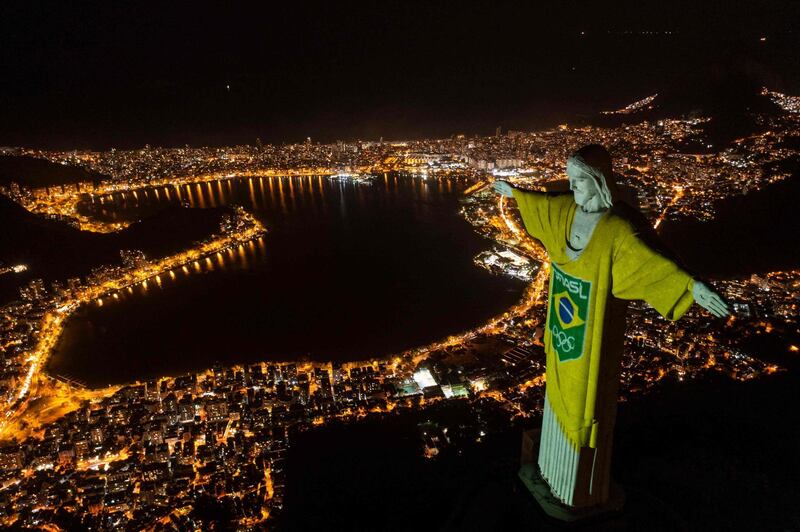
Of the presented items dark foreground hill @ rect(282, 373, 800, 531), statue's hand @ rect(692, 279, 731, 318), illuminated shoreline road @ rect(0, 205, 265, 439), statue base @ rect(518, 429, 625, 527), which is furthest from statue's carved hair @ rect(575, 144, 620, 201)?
illuminated shoreline road @ rect(0, 205, 265, 439)

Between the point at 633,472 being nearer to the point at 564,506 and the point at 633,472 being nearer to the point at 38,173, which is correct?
the point at 564,506

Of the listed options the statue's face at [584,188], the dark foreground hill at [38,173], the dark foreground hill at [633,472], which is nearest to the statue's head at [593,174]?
the statue's face at [584,188]

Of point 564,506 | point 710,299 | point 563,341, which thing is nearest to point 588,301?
point 563,341

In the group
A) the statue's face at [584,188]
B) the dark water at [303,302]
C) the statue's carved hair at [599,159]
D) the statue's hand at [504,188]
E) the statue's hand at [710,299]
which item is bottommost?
the dark water at [303,302]

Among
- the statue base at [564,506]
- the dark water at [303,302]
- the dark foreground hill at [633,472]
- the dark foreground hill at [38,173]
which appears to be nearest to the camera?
the statue base at [564,506]

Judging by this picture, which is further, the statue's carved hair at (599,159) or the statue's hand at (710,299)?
the statue's carved hair at (599,159)

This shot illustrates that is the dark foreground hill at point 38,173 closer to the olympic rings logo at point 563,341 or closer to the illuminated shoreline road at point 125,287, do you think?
the illuminated shoreline road at point 125,287
